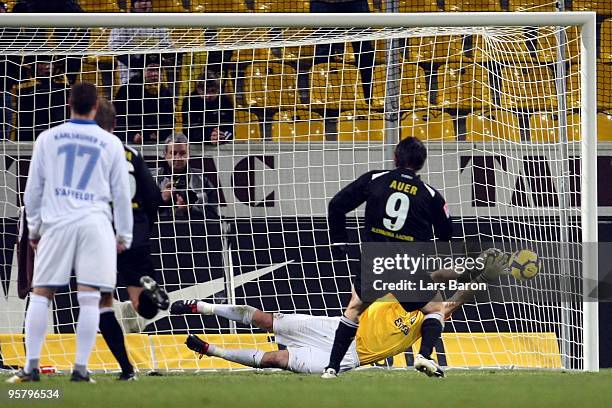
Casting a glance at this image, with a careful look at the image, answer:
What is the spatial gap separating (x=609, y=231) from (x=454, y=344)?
173 cm

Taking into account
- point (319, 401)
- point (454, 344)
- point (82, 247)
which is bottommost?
point (454, 344)

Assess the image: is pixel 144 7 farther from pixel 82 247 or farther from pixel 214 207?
pixel 82 247

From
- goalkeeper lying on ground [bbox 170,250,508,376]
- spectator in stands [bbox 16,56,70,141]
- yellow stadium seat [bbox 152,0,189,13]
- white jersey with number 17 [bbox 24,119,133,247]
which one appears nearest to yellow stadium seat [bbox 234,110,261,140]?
spectator in stands [bbox 16,56,70,141]

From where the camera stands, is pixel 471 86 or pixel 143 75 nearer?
pixel 143 75

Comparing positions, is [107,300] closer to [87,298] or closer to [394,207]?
[87,298]

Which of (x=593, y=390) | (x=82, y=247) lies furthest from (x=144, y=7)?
(x=593, y=390)

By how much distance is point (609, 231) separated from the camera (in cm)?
1027

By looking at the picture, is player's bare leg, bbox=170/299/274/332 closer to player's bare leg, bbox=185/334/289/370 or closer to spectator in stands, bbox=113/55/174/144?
player's bare leg, bbox=185/334/289/370

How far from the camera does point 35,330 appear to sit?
6.27 metres

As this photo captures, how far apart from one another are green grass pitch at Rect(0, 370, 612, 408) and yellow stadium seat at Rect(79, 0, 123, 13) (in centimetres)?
Answer: 569

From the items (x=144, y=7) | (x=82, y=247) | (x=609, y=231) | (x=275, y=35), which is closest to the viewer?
(x=82, y=247)

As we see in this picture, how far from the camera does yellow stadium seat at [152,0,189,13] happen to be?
41.3 feet

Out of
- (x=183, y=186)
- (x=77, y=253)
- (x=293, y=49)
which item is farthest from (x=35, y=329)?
(x=293, y=49)

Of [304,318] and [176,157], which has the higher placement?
[176,157]
